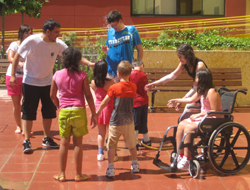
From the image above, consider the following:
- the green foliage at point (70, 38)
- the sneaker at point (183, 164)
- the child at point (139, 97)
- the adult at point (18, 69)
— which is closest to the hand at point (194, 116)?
the sneaker at point (183, 164)

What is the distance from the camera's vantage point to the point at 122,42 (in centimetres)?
550

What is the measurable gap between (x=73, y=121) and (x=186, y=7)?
54.3ft

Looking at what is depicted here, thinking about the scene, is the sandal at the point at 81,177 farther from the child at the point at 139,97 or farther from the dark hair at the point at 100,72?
the child at the point at 139,97

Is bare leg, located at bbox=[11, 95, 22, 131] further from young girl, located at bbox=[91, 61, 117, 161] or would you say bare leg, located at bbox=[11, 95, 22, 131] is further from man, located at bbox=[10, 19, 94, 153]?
young girl, located at bbox=[91, 61, 117, 161]

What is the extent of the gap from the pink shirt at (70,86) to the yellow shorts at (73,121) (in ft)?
0.27

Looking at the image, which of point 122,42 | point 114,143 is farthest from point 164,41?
point 114,143

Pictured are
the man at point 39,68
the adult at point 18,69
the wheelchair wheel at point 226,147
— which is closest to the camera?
the wheelchair wheel at point 226,147

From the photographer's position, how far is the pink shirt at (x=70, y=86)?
4086mm

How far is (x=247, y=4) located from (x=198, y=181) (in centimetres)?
1677

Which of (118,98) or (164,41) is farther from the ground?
(164,41)

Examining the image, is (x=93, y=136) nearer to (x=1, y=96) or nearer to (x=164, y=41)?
(x=164, y=41)

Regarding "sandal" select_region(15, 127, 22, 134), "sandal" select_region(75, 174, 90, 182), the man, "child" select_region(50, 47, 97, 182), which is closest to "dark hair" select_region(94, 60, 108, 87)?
the man

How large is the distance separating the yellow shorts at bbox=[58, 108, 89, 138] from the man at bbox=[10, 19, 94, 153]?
1.16 m

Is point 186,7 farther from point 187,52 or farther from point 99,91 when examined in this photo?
point 99,91
